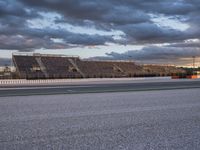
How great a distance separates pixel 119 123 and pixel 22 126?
332cm

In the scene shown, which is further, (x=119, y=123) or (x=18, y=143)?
(x=119, y=123)

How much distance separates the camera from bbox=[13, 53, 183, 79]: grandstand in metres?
68.2

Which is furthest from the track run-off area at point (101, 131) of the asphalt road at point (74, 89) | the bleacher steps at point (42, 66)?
the bleacher steps at point (42, 66)

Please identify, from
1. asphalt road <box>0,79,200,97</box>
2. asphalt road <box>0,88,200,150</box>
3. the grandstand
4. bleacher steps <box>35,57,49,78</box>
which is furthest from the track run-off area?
bleacher steps <box>35,57,49,78</box>

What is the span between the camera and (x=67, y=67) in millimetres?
76562

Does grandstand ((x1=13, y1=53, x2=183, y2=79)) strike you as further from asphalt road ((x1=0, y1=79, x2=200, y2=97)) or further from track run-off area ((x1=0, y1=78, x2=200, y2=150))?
track run-off area ((x1=0, y1=78, x2=200, y2=150))

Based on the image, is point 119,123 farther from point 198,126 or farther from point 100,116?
point 198,126

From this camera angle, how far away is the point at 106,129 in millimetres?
8867

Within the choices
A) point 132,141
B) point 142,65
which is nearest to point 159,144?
point 132,141

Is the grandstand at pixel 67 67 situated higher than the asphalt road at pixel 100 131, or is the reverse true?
the grandstand at pixel 67 67

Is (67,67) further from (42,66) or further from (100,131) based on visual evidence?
(100,131)

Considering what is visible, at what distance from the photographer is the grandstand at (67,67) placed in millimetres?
68188

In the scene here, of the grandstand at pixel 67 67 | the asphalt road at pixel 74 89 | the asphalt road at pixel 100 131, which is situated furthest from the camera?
the grandstand at pixel 67 67

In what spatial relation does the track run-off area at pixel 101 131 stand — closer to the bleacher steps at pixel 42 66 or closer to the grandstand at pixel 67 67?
the grandstand at pixel 67 67
